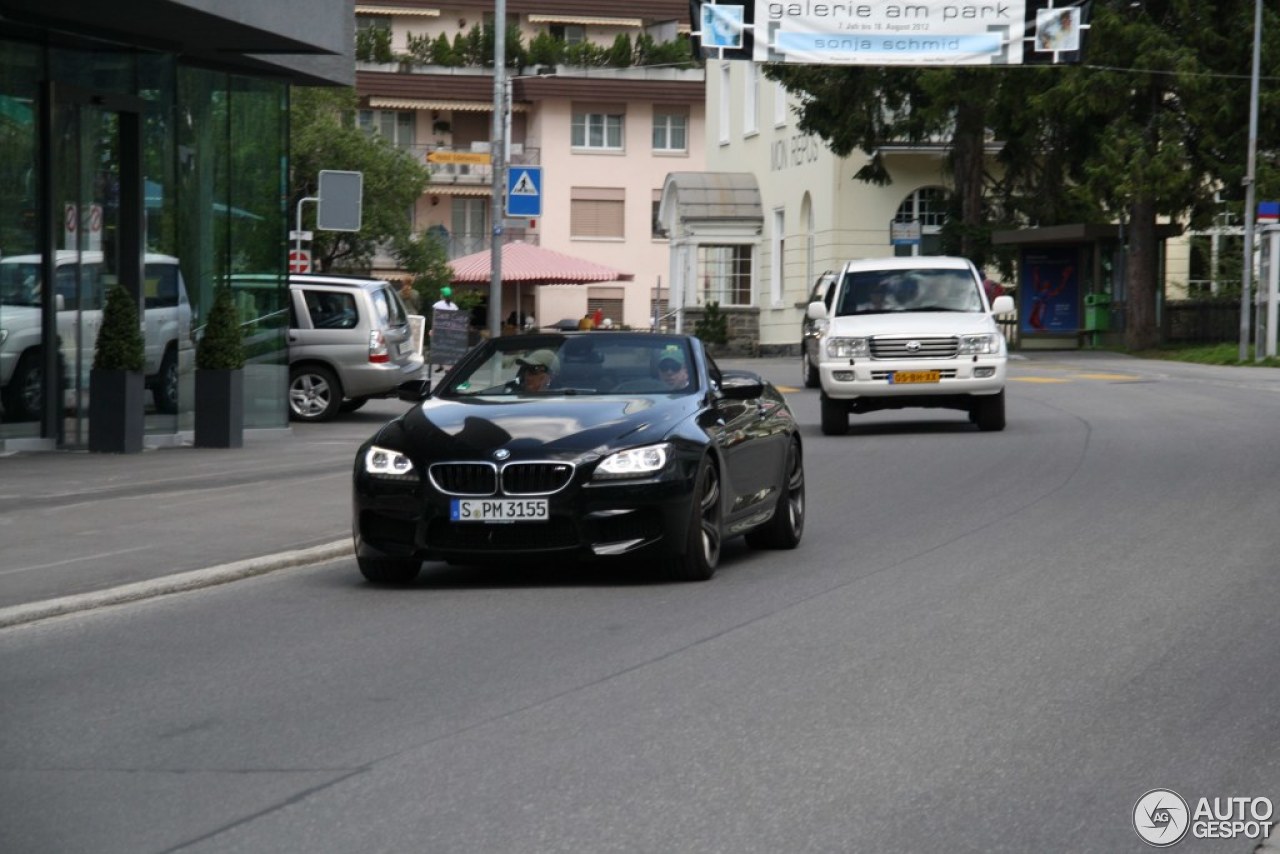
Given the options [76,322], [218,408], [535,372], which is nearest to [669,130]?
[218,408]

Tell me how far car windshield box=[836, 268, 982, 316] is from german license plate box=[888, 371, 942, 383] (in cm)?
125

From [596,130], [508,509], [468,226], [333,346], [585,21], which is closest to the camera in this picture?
[508,509]

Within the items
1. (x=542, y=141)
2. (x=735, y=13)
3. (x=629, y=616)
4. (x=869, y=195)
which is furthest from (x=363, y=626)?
(x=542, y=141)

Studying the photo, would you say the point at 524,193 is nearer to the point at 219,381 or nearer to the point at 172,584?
the point at 219,381

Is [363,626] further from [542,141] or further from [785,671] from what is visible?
[542,141]

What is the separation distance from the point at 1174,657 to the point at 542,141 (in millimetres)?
78027

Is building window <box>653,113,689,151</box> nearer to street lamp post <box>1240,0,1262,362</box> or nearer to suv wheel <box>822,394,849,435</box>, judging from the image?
street lamp post <box>1240,0,1262,362</box>

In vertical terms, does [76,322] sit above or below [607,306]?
above

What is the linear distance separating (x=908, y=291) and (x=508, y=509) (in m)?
14.3

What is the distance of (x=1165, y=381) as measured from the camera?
35750mm

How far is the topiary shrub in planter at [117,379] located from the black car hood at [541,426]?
9155mm

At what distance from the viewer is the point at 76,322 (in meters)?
20.9

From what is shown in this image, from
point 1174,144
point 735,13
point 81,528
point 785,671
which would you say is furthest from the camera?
point 1174,144

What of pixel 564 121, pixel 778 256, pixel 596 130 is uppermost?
pixel 564 121
